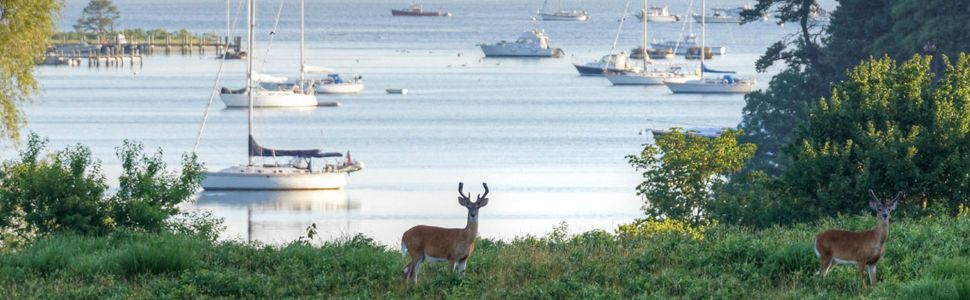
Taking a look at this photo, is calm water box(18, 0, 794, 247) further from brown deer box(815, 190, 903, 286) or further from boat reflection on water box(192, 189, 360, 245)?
brown deer box(815, 190, 903, 286)

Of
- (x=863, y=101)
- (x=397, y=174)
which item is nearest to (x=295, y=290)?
(x=863, y=101)

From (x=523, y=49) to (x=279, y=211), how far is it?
11255cm

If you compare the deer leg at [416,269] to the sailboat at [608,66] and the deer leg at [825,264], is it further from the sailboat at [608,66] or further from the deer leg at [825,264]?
the sailboat at [608,66]

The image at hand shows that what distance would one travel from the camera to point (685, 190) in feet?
129

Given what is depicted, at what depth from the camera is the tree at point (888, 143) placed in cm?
2706

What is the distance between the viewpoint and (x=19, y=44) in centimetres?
3045

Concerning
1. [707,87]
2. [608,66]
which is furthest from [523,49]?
[707,87]

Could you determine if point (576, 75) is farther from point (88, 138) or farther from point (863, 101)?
→ point (863, 101)

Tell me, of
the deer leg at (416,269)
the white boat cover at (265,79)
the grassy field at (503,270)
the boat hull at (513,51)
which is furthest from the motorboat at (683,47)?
the deer leg at (416,269)

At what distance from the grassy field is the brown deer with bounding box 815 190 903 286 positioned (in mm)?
268

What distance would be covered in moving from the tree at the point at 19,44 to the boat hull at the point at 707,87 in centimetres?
9839

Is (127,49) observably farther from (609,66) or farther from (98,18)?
(609,66)

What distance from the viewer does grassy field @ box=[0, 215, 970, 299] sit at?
16688mm

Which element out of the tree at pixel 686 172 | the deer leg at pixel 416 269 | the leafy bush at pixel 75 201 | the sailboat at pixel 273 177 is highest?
the deer leg at pixel 416 269
